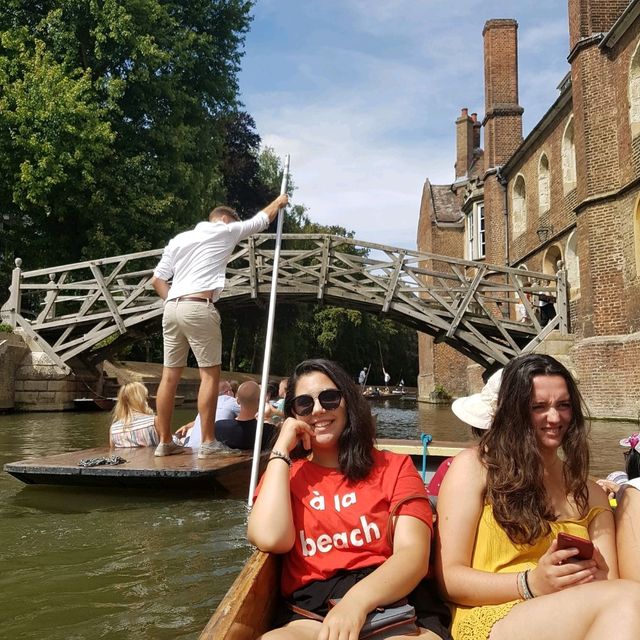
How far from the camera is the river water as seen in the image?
2.55m

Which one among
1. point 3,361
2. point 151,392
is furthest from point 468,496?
point 151,392

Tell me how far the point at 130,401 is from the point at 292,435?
3.72 m

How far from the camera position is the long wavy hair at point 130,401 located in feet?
18.1

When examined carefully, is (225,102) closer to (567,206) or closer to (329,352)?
(567,206)

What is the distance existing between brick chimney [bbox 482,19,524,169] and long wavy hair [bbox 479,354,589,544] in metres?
20.2

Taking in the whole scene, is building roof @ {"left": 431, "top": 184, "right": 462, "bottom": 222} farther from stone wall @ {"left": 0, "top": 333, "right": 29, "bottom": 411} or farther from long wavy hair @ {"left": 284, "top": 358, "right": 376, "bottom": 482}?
long wavy hair @ {"left": 284, "top": 358, "right": 376, "bottom": 482}

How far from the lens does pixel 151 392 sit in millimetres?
17984

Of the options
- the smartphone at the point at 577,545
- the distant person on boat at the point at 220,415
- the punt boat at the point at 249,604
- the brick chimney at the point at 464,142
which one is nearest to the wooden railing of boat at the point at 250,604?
the punt boat at the point at 249,604

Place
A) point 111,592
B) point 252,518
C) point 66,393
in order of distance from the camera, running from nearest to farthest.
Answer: point 252,518
point 111,592
point 66,393

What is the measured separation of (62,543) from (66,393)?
1200cm

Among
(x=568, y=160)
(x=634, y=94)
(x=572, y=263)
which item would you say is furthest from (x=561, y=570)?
(x=568, y=160)

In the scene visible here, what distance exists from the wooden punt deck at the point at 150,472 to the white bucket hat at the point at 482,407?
2.19 metres

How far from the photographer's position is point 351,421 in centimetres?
217

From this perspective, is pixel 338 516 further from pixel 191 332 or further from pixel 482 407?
pixel 191 332
